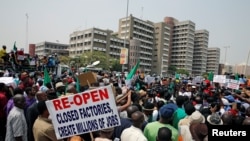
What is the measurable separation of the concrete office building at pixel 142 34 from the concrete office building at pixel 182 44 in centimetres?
1962

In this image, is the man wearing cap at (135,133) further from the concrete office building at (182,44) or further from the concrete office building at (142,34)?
the concrete office building at (182,44)

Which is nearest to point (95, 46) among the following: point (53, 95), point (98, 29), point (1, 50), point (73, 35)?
point (98, 29)

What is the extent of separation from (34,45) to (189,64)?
83.4 m

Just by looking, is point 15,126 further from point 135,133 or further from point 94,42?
point 94,42

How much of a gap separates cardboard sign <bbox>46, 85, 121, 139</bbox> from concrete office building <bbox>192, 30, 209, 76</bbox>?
142 m

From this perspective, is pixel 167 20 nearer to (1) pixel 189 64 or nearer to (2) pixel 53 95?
(1) pixel 189 64

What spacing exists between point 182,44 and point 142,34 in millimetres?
28652

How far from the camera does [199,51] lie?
141m

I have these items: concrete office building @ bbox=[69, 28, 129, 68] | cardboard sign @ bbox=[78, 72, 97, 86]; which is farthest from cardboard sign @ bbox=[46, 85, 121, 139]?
concrete office building @ bbox=[69, 28, 129, 68]

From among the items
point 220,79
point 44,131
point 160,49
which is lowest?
point 44,131

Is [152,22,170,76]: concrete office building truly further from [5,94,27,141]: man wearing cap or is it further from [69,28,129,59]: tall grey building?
[5,94,27,141]: man wearing cap

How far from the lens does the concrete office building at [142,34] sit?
103125 millimetres

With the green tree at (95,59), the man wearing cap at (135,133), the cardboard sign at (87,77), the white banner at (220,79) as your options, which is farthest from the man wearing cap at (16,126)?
the green tree at (95,59)

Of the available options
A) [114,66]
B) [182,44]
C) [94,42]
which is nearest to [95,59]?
[114,66]
